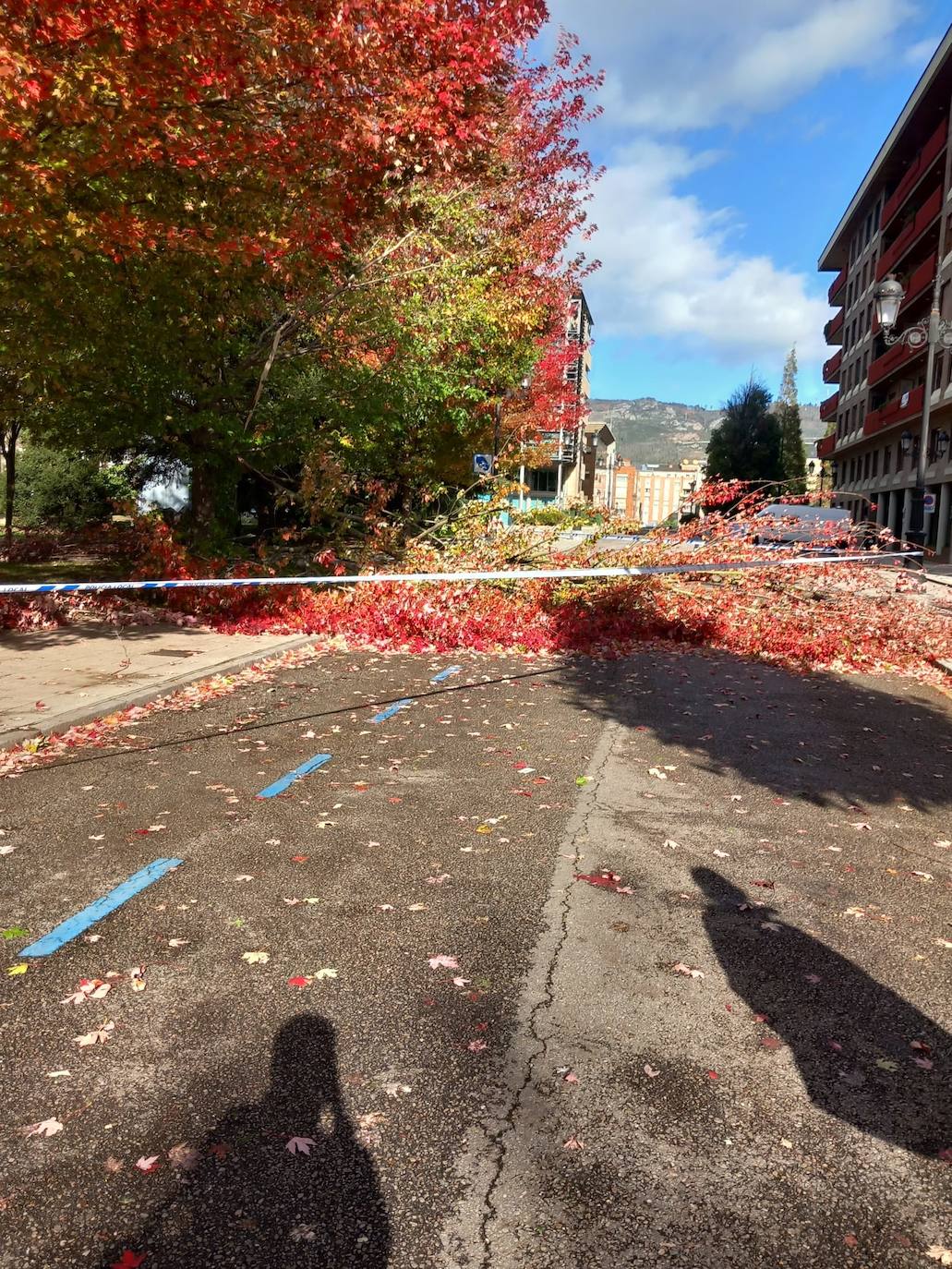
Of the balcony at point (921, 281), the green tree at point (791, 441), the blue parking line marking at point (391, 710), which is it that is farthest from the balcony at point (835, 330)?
the blue parking line marking at point (391, 710)

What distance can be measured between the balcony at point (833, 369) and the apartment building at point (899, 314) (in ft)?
0.54

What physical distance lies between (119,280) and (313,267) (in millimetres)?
2476

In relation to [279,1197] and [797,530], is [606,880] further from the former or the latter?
[797,530]

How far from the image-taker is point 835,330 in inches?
2687

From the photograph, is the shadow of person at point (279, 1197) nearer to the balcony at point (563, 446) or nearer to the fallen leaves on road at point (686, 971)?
the fallen leaves on road at point (686, 971)

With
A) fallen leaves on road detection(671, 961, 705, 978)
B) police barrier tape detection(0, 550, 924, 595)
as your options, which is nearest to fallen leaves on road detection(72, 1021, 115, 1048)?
fallen leaves on road detection(671, 961, 705, 978)

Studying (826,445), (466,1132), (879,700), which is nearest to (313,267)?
(879,700)

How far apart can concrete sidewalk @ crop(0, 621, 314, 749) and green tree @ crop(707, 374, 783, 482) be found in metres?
66.5

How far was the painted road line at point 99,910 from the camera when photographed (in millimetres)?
3855

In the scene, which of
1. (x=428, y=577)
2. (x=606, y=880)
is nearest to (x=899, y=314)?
(x=428, y=577)

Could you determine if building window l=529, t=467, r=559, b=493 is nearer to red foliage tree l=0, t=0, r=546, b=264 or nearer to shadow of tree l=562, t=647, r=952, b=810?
shadow of tree l=562, t=647, r=952, b=810

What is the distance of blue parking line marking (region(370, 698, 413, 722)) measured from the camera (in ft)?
27.8

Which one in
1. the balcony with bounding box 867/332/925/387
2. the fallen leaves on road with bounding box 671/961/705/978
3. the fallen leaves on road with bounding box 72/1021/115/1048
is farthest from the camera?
the balcony with bounding box 867/332/925/387

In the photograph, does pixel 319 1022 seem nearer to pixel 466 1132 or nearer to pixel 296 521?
pixel 466 1132
